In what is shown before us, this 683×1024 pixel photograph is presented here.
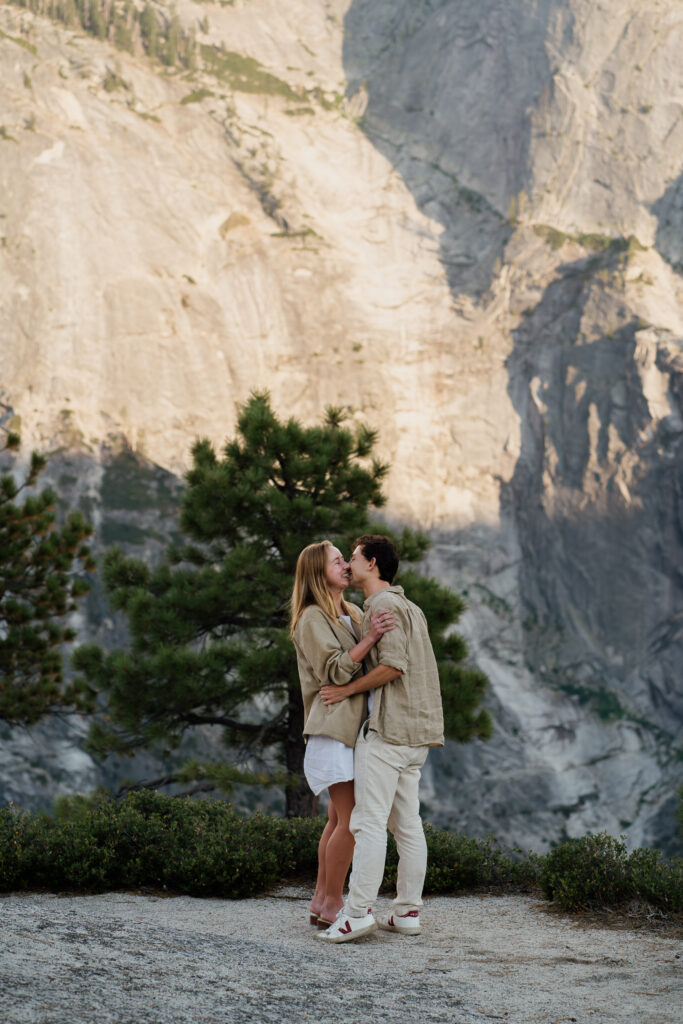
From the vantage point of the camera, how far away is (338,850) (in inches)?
205

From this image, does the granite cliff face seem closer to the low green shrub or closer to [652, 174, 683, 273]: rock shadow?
[652, 174, 683, 273]: rock shadow

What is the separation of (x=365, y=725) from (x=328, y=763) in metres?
0.29

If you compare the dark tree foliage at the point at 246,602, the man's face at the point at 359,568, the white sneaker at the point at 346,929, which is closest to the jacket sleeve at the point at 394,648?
the man's face at the point at 359,568

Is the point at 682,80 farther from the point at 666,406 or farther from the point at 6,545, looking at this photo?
the point at 6,545

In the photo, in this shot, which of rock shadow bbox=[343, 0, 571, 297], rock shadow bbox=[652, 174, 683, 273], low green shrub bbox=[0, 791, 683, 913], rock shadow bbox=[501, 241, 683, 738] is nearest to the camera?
low green shrub bbox=[0, 791, 683, 913]

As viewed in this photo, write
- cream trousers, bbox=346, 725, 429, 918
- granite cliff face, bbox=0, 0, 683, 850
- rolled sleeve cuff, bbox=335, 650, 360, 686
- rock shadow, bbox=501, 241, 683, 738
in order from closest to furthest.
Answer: cream trousers, bbox=346, 725, 429, 918
rolled sleeve cuff, bbox=335, 650, 360, 686
granite cliff face, bbox=0, 0, 683, 850
rock shadow, bbox=501, 241, 683, 738

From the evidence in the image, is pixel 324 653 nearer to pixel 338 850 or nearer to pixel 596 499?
pixel 338 850

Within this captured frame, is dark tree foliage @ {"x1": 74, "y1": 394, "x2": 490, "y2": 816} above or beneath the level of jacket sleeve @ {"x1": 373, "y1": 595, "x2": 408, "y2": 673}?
above

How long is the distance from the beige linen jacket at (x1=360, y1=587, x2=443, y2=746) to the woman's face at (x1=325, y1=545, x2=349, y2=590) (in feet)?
0.62

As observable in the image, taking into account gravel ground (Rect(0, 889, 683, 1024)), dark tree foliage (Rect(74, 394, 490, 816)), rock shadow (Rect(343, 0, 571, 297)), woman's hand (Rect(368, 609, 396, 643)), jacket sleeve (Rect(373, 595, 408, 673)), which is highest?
rock shadow (Rect(343, 0, 571, 297))

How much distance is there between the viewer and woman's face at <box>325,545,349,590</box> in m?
5.31

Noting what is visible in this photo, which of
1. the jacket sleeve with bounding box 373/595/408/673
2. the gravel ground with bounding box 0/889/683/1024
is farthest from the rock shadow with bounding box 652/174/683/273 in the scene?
the gravel ground with bounding box 0/889/683/1024

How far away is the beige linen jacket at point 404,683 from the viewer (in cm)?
505

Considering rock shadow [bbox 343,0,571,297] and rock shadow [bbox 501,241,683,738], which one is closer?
rock shadow [bbox 501,241,683,738]
